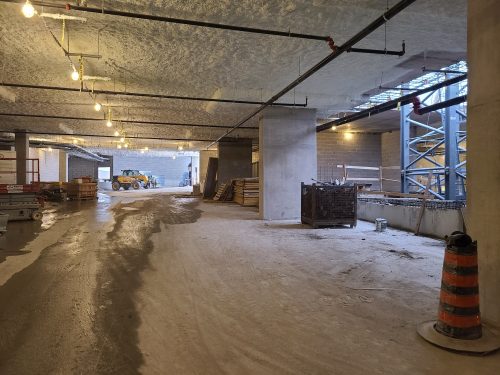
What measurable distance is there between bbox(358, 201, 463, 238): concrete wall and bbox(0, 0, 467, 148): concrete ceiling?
354 cm

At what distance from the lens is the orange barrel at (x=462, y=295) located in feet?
10.2

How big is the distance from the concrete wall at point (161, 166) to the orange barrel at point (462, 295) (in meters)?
43.3

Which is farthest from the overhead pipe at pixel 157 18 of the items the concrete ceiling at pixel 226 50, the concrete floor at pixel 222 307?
the concrete floor at pixel 222 307

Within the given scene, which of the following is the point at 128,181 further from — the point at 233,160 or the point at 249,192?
the point at 249,192

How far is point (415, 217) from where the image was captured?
30.0 feet

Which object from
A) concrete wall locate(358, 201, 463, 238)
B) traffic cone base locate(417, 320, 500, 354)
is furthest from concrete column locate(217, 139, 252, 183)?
traffic cone base locate(417, 320, 500, 354)

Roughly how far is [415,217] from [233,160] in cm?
1541

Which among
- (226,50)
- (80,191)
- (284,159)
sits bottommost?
(80,191)

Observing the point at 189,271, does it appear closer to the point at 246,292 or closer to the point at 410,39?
the point at 246,292

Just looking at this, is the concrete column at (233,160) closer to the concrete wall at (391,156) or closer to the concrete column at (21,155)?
the concrete wall at (391,156)

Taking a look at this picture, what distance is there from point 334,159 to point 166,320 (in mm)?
17360

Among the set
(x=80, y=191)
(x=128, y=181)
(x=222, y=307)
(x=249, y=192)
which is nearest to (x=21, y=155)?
(x=80, y=191)

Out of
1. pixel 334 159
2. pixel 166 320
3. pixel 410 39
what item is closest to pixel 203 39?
pixel 410 39

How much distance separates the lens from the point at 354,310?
12.7 feet
